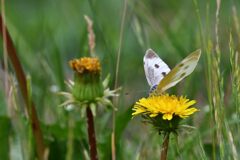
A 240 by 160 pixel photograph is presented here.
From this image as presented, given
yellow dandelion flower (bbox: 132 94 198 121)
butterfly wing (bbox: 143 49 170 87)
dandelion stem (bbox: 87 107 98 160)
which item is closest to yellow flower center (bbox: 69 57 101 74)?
dandelion stem (bbox: 87 107 98 160)

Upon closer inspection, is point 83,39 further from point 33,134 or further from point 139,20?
point 33,134

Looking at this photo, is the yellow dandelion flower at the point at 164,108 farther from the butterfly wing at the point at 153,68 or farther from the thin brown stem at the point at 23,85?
the thin brown stem at the point at 23,85

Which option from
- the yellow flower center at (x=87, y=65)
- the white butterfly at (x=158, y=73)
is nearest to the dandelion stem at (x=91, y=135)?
the yellow flower center at (x=87, y=65)

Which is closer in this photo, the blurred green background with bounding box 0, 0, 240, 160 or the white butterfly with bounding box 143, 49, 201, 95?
the white butterfly with bounding box 143, 49, 201, 95

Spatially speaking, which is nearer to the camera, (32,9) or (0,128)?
(0,128)

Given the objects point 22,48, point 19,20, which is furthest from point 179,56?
point 19,20

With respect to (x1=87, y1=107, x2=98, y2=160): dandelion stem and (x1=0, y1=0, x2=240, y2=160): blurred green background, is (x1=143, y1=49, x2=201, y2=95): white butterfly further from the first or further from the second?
(x1=87, y1=107, x2=98, y2=160): dandelion stem
